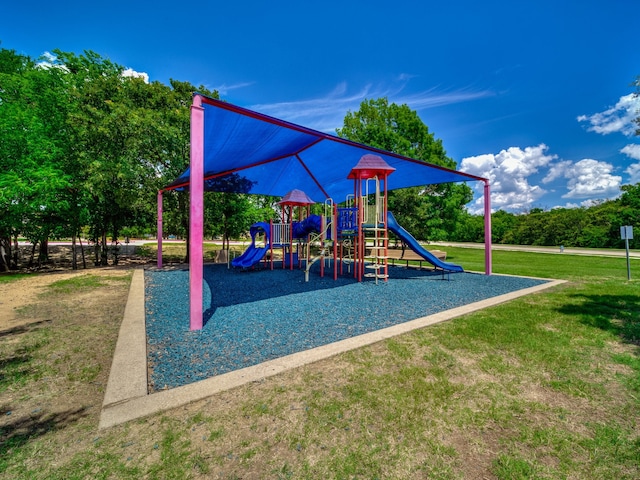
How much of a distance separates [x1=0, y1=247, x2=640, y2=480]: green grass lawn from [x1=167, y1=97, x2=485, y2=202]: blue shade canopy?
13.6ft

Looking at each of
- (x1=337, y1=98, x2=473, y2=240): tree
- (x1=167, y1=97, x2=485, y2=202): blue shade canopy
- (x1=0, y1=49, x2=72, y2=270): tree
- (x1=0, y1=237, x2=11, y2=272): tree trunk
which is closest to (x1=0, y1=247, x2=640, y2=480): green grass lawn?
(x1=167, y1=97, x2=485, y2=202): blue shade canopy

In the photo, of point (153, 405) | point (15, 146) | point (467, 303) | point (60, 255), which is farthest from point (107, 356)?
point (60, 255)

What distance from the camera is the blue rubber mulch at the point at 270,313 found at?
3594 mm

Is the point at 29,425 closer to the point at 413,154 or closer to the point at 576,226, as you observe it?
the point at 413,154

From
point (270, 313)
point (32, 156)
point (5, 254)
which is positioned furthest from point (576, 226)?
point (5, 254)

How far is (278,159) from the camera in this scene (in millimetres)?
10500

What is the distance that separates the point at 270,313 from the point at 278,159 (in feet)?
21.5

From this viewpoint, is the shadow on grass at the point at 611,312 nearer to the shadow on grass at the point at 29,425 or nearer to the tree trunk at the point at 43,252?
the shadow on grass at the point at 29,425

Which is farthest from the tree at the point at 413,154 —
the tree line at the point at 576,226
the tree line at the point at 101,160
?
the tree line at the point at 576,226

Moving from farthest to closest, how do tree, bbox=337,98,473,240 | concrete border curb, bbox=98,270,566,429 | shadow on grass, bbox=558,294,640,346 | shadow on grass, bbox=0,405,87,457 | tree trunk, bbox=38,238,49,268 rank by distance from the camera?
tree, bbox=337,98,473,240 < tree trunk, bbox=38,238,49,268 < shadow on grass, bbox=558,294,640,346 < concrete border curb, bbox=98,270,566,429 < shadow on grass, bbox=0,405,87,457

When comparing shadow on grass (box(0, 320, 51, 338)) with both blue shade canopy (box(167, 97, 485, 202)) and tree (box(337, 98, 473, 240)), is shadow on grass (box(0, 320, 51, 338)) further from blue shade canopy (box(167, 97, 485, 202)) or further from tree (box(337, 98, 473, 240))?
tree (box(337, 98, 473, 240))

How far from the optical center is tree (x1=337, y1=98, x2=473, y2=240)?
18502mm

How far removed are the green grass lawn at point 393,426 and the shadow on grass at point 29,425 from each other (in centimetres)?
3

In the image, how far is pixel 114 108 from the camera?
1308cm
